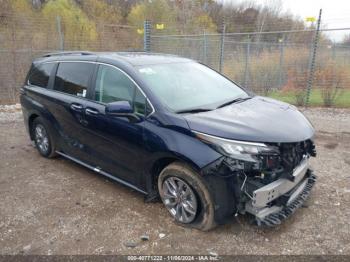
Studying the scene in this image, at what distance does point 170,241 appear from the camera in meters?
3.04

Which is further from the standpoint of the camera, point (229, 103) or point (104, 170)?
point (104, 170)

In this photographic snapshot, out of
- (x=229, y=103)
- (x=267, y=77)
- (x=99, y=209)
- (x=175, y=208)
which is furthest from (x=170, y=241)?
(x=267, y=77)

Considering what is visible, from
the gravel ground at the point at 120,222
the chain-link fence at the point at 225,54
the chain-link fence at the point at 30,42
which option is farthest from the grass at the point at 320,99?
the chain-link fence at the point at 30,42

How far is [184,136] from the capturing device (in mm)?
2990

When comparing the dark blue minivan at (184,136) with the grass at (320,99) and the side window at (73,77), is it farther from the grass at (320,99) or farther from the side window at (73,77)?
the grass at (320,99)

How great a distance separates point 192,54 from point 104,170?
9.03 m

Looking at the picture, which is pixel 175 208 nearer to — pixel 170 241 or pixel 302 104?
pixel 170 241

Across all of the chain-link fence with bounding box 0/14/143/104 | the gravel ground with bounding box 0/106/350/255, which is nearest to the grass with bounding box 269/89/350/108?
the gravel ground with bounding box 0/106/350/255

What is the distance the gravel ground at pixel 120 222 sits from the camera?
2957mm

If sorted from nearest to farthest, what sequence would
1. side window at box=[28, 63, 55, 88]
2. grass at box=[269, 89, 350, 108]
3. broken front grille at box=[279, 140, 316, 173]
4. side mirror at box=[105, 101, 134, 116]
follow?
broken front grille at box=[279, 140, 316, 173]
side mirror at box=[105, 101, 134, 116]
side window at box=[28, 63, 55, 88]
grass at box=[269, 89, 350, 108]

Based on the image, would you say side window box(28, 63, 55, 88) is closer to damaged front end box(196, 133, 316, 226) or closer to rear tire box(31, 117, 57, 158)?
rear tire box(31, 117, 57, 158)

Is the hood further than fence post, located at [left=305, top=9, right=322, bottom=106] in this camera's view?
No

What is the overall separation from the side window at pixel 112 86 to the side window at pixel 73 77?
0.26 meters

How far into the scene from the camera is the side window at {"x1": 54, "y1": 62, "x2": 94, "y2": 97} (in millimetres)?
4082
